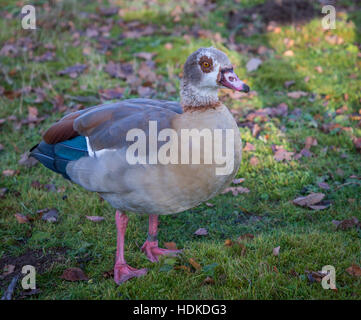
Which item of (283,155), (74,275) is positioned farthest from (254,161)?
(74,275)

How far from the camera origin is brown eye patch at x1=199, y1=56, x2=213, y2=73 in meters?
2.94

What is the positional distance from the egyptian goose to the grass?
48cm

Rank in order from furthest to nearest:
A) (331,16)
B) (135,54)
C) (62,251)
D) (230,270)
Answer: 1. (331,16)
2. (135,54)
3. (62,251)
4. (230,270)

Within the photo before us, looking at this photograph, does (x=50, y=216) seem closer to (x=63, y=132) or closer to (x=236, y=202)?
(x=63, y=132)

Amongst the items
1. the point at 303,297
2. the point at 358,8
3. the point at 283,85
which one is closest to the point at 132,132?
the point at 303,297

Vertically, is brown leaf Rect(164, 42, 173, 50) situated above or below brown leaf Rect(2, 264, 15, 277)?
above

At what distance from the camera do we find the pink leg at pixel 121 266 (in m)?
3.21

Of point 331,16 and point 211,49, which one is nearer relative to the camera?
point 211,49

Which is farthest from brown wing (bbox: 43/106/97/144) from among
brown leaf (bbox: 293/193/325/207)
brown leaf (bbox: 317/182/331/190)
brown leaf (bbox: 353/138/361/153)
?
brown leaf (bbox: 353/138/361/153)

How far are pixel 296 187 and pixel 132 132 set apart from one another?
2.09 metres

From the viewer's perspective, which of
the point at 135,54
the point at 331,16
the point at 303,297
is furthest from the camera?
the point at 331,16

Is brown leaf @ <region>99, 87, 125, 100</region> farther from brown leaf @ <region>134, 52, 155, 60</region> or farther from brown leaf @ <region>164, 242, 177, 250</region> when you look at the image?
brown leaf @ <region>164, 242, 177, 250</region>

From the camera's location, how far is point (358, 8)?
8.80 metres
